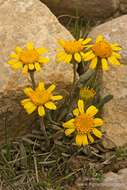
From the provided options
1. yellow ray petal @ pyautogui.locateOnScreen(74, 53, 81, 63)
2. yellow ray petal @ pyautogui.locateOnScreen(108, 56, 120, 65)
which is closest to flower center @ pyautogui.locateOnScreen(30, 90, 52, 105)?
yellow ray petal @ pyautogui.locateOnScreen(74, 53, 81, 63)

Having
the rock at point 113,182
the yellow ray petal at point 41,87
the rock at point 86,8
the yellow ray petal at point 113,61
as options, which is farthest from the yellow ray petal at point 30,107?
the rock at point 86,8

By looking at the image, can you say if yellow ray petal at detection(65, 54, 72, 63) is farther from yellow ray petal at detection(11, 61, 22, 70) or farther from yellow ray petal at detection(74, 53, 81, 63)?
yellow ray petal at detection(11, 61, 22, 70)

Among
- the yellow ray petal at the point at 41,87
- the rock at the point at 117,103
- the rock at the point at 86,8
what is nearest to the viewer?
the yellow ray petal at the point at 41,87

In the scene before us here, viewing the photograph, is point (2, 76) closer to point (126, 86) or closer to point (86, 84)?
point (86, 84)

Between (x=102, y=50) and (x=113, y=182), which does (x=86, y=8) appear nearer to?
(x=102, y=50)

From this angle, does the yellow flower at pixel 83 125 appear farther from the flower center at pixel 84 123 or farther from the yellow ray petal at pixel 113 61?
the yellow ray petal at pixel 113 61

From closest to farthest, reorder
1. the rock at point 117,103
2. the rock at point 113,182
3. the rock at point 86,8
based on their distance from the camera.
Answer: the rock at point 113,182 → the rock at point 117,103 → the rock at point 86,8
